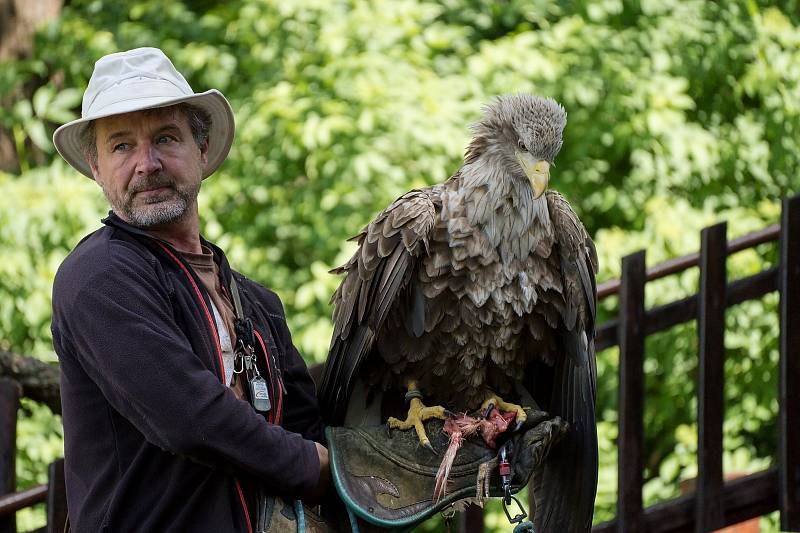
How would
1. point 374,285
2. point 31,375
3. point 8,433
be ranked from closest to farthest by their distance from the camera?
point 374,285
point 8,433
point 31,375

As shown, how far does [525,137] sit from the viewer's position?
3.38 meters

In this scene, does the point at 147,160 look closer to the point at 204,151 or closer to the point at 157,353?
the point at 204,151

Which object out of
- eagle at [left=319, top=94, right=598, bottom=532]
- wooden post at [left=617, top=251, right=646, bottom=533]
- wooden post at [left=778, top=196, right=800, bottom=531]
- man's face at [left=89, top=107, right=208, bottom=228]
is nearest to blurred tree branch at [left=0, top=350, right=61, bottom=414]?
eagle at [left=319, top=94, right=598, bottom=532]

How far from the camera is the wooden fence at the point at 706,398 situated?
4160 mm

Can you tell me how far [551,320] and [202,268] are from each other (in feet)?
3.85

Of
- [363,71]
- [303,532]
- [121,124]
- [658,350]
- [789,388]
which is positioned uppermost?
[363,71]

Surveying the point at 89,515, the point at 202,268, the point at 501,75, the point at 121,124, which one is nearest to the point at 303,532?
the point at 89,515

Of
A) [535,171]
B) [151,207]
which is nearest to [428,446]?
[535,171]

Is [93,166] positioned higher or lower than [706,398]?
higher

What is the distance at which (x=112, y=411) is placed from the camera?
2.49 metres

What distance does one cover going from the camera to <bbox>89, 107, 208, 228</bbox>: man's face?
2652 mm

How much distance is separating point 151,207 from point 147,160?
0.11m

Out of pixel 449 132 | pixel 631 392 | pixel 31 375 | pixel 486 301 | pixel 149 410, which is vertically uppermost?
pixel 449 132

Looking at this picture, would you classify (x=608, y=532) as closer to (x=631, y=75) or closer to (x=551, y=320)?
(x=551, y=320)
